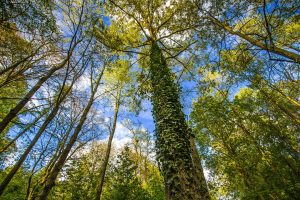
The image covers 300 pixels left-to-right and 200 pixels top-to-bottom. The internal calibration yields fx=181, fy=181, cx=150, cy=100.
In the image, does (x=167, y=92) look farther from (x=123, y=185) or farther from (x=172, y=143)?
(x=123, y=185)

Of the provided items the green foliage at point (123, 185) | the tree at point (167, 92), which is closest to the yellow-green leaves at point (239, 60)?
the tree at point (167, 92)

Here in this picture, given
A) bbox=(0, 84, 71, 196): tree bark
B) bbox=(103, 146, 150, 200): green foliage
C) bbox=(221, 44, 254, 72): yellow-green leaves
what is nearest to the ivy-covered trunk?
bbox=(221, 44, 254, 72): yellow-green leaves

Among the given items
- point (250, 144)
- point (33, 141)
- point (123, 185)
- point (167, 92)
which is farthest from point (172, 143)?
point (250, 144)

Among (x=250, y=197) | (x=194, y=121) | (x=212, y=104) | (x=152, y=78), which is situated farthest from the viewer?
(x=194, y=121)

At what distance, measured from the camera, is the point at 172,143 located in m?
4.19

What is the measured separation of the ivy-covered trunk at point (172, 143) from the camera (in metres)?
3.56

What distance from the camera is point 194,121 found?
12.5 metres

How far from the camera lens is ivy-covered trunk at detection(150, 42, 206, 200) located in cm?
356

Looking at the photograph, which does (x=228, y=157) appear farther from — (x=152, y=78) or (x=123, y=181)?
(x=152, y=78)

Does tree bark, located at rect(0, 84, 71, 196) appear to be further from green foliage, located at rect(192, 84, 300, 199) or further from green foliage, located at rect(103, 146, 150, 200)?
green foliage, located at rect(192, 84, 300, 199)

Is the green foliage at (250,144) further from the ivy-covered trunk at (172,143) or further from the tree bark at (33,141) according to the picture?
the tree bark at (33,141)

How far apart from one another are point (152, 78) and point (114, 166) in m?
8.58

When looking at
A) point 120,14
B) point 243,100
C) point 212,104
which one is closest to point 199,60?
point 212,104

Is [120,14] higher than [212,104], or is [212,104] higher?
[120,14]
